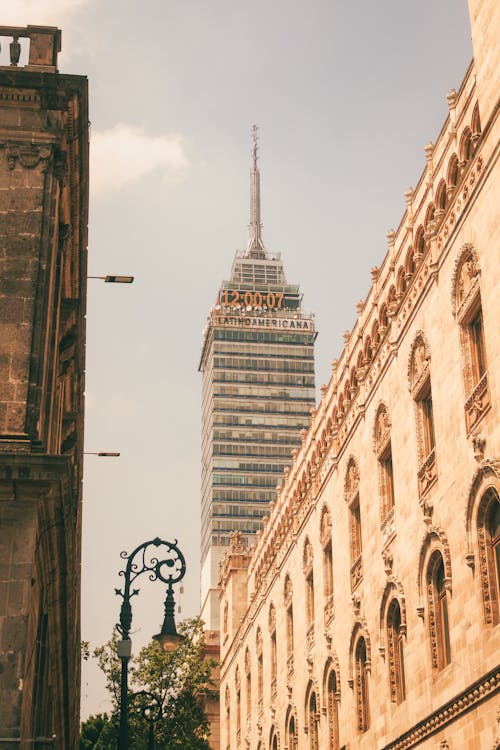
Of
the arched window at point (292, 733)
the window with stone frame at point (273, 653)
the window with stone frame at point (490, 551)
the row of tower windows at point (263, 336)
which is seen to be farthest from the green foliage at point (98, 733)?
the row of tower windows at point (263, 336)

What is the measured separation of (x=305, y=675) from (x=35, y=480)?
27.9 meters

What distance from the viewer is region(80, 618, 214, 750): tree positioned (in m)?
55.8

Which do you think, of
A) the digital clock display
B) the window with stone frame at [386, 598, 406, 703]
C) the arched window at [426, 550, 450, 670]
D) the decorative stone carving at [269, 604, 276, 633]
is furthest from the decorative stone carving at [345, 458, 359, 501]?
the digital clock display

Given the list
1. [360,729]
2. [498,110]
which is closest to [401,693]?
[360,729]

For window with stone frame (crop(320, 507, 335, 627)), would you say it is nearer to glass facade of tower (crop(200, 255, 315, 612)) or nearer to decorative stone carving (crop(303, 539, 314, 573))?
decorative stone carving (crop(303, 539, 314, 573))

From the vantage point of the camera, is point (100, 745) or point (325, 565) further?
point (100, 745)

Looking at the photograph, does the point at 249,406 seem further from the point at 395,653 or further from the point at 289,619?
the point at 395,653

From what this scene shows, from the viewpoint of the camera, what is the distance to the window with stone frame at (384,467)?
32062mm

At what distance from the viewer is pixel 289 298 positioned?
160 m

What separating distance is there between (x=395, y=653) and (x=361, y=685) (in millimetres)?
4109

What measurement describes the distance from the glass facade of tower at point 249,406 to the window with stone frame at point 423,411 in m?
112

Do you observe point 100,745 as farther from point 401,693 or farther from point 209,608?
point 209,608

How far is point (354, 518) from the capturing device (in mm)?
36906

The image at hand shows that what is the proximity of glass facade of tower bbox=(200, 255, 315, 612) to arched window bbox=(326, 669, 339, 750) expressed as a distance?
4050 inches
